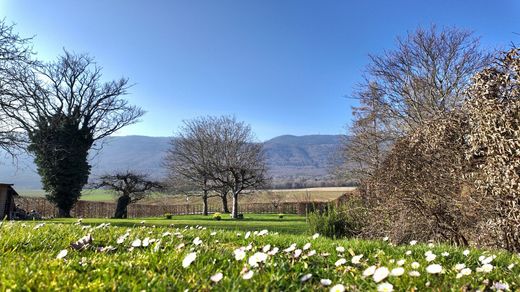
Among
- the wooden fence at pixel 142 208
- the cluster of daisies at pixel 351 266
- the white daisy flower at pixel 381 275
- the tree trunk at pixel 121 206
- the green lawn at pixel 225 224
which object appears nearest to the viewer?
the white daisy flower at pixel 381 275

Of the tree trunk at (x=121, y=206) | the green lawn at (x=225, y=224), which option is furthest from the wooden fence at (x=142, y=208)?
the green lawn at (x=225, y=224)

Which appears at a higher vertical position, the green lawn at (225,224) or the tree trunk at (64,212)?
the tree trunk at (64,212)

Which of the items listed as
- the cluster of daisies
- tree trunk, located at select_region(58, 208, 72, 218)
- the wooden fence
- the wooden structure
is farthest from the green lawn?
tree trunk, located at select_region(58, 208, 72, 218)

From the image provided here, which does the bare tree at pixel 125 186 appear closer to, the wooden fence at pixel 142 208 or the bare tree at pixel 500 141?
the wooden fence at pixel 142 208

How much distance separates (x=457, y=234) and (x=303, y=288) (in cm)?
624

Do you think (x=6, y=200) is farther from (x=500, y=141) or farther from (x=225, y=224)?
(x=500, y=141)

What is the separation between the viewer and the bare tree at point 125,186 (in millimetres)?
31109

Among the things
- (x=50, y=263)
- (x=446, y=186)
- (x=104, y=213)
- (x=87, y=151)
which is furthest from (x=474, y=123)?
(x=104, y=213)

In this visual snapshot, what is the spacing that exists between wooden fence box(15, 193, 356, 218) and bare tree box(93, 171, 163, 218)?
14.3 feet

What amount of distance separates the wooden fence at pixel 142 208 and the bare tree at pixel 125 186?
437 cm

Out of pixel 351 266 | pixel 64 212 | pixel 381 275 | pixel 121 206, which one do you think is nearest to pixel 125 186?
pixel 121 206

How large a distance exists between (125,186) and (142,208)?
8.77 metres

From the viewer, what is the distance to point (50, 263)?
2.72 m

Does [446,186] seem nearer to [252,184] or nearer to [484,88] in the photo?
[484,88]
